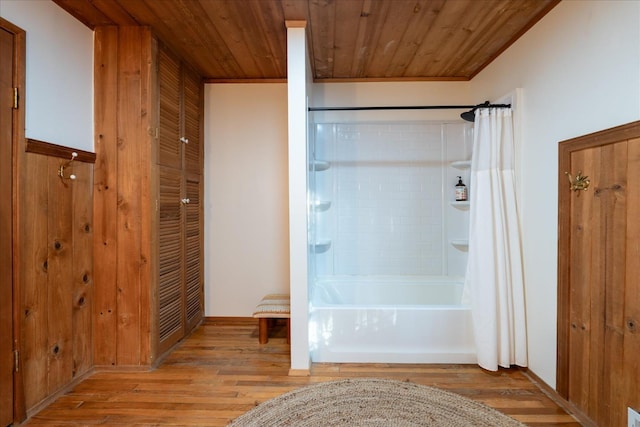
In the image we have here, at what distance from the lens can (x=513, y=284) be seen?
224cm

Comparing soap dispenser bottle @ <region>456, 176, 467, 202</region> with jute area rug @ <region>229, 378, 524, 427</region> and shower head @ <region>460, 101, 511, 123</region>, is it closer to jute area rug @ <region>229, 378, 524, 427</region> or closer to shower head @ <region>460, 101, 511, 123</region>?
shower head @ <region>460, 101, 511, 123</region>

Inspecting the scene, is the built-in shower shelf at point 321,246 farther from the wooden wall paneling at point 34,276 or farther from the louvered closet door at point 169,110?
the wooden wall paneling at point 34,276

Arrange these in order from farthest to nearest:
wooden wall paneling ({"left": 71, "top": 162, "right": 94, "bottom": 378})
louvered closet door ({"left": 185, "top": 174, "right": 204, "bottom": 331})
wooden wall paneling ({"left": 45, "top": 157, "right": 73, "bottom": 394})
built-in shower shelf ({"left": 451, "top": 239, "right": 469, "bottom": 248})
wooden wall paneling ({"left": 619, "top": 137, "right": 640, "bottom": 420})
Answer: built-in shower shelf ({"left": 451, "top": 239, "right": 469, "bottom": 248})
louvered closet door ({"left": 185, "top": 174, "right": 204, "bottom": 331})
wooden wall paneling ({"left": 71, "top": 162, "right": 94, "bottom": 378})
wooden wall paneling ({"left": 45, "top": 157, "right": 73, "bottom": 394})
wooden wall paneling ({"left": 619, "top": 137, "right": 640, "bottom": 420})

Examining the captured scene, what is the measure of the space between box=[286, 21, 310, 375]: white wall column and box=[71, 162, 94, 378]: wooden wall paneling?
4.40ft

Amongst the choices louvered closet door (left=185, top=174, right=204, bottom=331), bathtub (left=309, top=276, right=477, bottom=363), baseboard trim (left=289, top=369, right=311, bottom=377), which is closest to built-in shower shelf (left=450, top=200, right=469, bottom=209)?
bathtub (left=309, top=276, right=477, bottom=363)

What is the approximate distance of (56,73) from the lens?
1935 millimetres

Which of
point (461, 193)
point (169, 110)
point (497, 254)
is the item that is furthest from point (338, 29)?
point (497, 254)

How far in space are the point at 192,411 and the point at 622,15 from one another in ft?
9.59

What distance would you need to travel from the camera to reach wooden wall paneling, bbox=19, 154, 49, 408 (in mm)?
1729

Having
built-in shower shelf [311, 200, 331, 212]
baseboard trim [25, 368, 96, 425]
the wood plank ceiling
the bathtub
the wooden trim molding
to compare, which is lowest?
baseboard trim [25, 368, 96, 425]

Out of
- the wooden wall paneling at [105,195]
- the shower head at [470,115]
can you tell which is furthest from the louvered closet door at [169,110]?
the shower head at [470,115]

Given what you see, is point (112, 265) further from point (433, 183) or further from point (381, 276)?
point (433, 183)

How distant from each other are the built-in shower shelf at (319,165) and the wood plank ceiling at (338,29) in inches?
32.9

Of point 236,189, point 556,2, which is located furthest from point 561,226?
point 236,189
